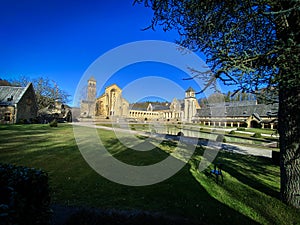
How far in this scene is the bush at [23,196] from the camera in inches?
60.5

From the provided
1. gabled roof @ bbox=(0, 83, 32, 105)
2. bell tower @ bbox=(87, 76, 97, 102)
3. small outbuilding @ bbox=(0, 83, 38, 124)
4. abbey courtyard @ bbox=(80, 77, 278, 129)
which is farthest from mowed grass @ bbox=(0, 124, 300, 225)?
bell tower @ bbox=(87, 76, 97, 102)

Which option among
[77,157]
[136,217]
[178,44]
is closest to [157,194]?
[136,217]

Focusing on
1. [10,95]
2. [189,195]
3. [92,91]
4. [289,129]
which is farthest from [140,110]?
[289,129]

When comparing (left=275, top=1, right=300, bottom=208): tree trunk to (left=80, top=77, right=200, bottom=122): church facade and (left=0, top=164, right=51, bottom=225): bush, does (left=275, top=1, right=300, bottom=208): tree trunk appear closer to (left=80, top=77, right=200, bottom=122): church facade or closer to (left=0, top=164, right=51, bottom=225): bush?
(left=0, top=164, right=51, bottom=225): bush

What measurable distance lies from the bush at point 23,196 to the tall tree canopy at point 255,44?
3895 millimetres

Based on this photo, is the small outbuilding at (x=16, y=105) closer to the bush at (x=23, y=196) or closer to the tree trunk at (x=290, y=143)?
the bush at (x=23, y=196)

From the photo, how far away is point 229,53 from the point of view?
367cm

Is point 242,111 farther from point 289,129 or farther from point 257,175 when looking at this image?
point 289,129

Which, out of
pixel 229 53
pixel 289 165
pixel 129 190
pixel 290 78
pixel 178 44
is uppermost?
pixel 178 44

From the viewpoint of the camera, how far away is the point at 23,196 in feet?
6.16

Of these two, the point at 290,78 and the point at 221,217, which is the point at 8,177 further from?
the point at 290,78

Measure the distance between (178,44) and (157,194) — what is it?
4.60 metres

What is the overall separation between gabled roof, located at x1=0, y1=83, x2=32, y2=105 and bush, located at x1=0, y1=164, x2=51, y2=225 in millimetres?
30553

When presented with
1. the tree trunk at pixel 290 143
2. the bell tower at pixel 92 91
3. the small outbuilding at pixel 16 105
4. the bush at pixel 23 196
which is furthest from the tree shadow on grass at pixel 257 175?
the bell tower at pixel 92 91
